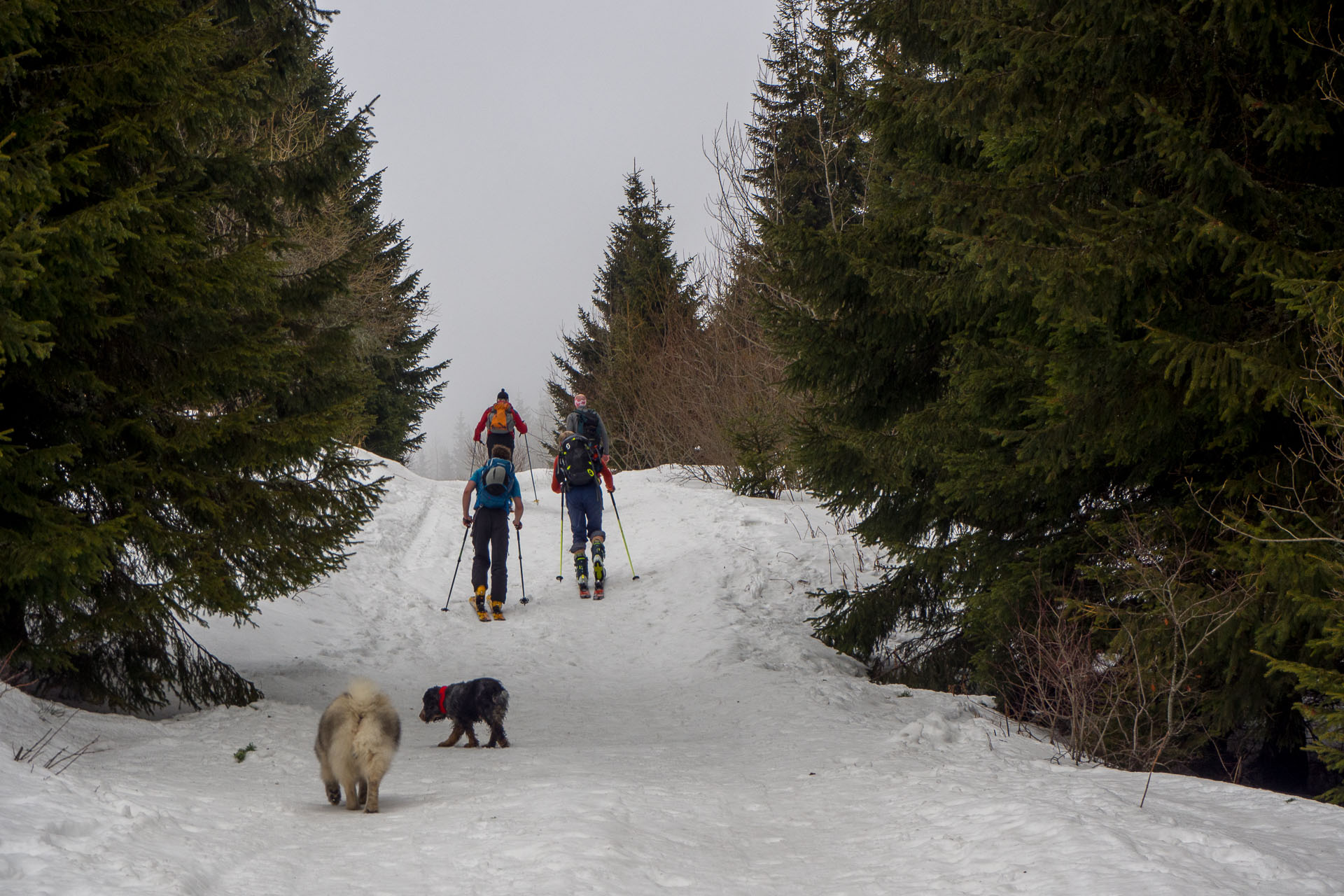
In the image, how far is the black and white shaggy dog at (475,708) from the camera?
7.13 metres

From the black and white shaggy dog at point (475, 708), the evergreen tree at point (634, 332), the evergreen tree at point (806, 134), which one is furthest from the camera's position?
the evergreen tree at point (634, 332)

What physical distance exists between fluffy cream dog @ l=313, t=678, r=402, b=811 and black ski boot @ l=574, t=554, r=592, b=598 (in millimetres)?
7758

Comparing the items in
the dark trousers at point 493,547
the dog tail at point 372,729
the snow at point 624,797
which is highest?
the dark trousers at point 493,547

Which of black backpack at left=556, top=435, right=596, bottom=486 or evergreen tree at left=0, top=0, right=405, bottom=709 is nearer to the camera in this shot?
evergreen tree at left=0, top=0, right=405, bottom=709

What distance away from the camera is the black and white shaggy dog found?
7129 mm

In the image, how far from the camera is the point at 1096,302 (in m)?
6.02

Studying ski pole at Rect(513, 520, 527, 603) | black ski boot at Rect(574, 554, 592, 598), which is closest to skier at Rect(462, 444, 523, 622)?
ski pole at Rect(513, 520, 527, 603)

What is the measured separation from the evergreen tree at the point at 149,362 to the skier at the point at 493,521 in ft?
11.5

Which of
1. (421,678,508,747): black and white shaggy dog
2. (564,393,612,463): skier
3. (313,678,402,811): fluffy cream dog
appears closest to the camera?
(313,678,402,811): fluffy cream dog

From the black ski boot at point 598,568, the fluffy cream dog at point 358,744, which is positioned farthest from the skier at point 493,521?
the fluffy cream dog at point 358,744

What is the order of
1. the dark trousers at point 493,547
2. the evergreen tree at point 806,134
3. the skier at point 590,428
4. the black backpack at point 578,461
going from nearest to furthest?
the dark trousers at point 493,547
the black backpack at point 578,461
the skier at point 590,428
the evergreen tree at point 806,134

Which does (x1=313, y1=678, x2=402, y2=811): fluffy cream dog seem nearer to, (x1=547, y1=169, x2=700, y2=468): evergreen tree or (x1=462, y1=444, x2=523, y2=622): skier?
(x1=462, y1=444, x2=523, y2=622): skier

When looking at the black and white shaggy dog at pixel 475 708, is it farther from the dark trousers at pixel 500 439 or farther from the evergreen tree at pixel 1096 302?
the dark trousers at pixel 500 439

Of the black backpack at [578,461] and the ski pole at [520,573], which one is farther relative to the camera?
the black backpack at [578,461]
